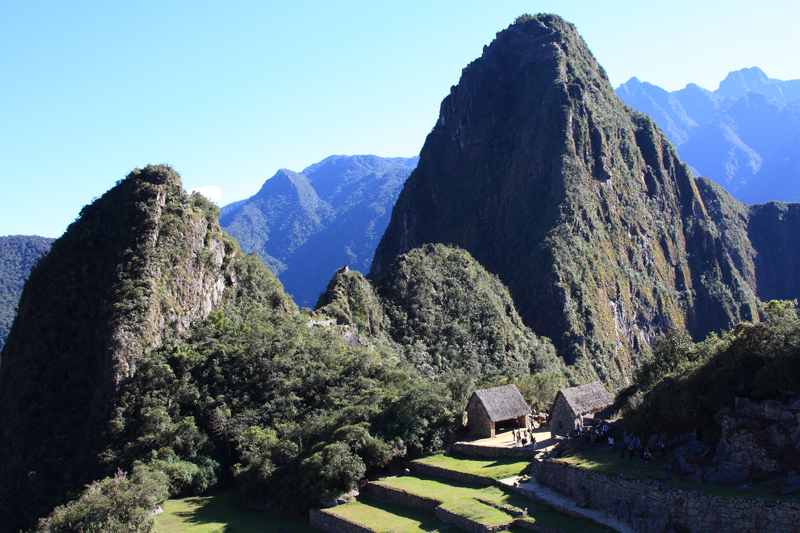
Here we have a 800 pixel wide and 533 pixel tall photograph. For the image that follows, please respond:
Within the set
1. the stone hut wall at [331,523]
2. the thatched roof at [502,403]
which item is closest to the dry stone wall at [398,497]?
the stone hut wall at [331,523]

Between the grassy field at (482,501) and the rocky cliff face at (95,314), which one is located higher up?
the rocky cliff face at (95,314)

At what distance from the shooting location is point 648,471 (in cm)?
2206

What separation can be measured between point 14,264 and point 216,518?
271 feet

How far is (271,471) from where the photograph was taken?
3312 centimetres

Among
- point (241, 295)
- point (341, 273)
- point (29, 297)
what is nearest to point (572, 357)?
point (341, 273)

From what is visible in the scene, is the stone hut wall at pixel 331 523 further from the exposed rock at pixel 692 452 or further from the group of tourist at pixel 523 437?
the exposed rock at pixel 692 452

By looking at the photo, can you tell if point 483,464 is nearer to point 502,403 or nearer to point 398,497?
point 398,497

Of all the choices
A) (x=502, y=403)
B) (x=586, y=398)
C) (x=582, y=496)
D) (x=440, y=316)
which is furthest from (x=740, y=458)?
(x=440, y=316)

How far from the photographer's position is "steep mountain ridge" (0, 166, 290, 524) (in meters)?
37.8

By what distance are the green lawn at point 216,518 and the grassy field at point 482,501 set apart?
210 inches

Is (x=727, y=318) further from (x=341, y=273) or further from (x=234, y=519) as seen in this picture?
(x=234, y=519)

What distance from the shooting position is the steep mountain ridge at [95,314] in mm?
37812

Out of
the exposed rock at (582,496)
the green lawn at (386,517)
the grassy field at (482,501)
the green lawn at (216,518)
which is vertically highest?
the exposed rock at (582,496)

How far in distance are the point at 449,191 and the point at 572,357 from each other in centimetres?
5009
